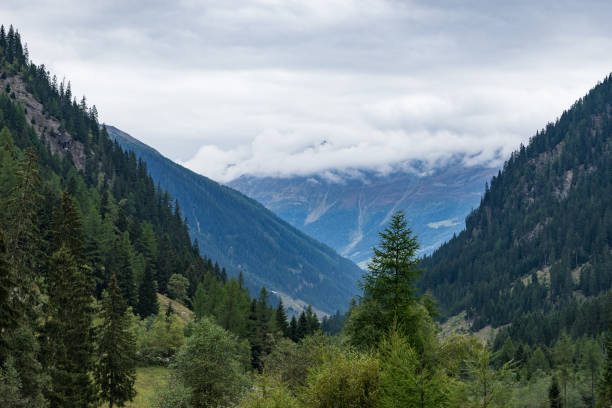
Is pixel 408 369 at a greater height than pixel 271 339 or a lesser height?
greater

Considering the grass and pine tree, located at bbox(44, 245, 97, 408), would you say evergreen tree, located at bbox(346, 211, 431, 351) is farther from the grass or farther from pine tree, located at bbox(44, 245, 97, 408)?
pine tree, located at bbox(44, 245, 97, 408)

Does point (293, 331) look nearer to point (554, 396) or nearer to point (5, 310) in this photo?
point (554, 396)

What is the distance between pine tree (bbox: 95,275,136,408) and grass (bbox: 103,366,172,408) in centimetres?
338

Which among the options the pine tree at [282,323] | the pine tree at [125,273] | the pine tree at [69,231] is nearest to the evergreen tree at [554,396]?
the pine tree at [282,323]

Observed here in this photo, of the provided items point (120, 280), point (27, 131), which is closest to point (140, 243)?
point (120, 280)

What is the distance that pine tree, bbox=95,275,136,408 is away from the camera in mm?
55531

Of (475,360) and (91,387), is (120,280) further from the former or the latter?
(475,360)

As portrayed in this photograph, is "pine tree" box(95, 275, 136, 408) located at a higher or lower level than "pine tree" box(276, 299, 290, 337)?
higher

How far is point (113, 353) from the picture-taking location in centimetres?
5662

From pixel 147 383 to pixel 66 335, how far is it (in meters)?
33.7

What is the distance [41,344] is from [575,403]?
102510 mm

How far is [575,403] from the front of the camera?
108812mm

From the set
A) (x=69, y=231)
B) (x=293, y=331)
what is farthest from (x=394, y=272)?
(x=293, y=331)

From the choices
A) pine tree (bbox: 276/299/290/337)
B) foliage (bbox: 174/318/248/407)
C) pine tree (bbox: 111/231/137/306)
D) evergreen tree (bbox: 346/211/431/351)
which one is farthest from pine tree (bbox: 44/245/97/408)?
pine tree (bbox: 276/299/290/337)
